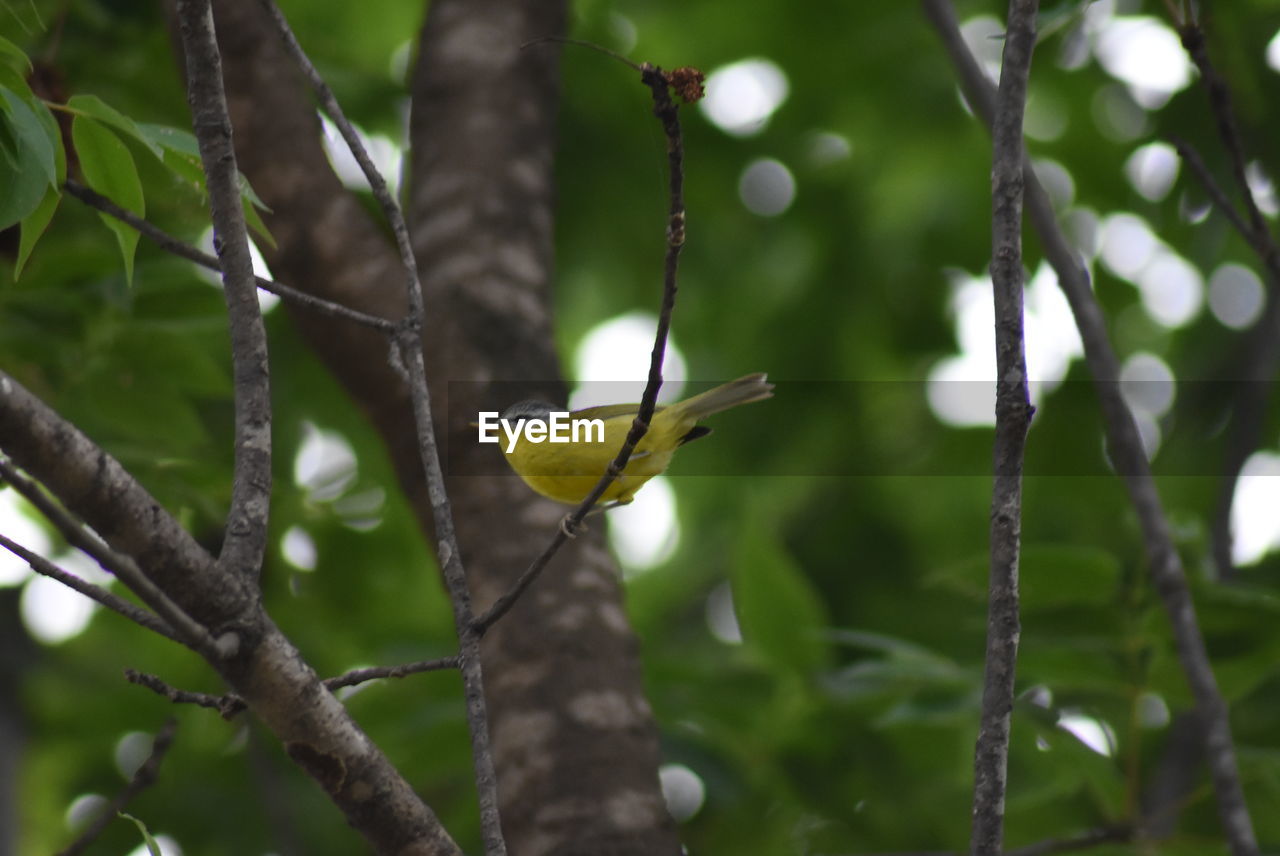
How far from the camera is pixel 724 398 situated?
91.2 inches

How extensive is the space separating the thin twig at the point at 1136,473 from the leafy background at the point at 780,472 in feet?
0.82

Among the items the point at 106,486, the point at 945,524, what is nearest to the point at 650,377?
the point at 106,486

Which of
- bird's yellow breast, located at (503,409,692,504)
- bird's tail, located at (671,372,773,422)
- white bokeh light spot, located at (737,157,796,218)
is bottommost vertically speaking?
bird's yellow breast, located at (503,409,692,504)

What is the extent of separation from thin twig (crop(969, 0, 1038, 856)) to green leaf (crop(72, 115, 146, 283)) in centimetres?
127

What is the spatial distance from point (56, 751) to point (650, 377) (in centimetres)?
473

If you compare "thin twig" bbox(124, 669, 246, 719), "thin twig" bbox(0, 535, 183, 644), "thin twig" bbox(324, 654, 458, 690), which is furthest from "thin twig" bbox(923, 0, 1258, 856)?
"thin twig" bbox(0, 535, 183, 644)

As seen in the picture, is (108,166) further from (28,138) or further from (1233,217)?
(1233,217)

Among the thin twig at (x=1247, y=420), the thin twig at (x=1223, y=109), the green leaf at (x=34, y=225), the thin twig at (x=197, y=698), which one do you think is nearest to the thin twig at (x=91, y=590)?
the thin twig at (x=197, y=698)

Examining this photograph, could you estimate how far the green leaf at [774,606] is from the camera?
11.1 ft

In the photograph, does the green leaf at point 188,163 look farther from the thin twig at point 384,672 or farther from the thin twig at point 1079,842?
the thin twig at point 1079,842

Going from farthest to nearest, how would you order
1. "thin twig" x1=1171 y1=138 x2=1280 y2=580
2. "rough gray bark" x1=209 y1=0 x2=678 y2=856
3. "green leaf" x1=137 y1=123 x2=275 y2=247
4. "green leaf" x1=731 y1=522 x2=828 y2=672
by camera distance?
"thin twig" x1=1171 y1=138 x2=1280 y2=580 → "green leaf" x1=731 y1=522 x2=828 y2=672 → "rough gray bark" x1=209 y1=0 x2=678 y2=856 → "green leaf" x1=137 y1=123 x2=275 y2=247

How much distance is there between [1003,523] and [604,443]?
98 centimetres

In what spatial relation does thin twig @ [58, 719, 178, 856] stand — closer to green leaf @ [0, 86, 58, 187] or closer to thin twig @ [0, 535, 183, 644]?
thin twig @ [0, 535, 183, 644]

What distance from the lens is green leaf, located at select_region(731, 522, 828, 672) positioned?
3396mm
